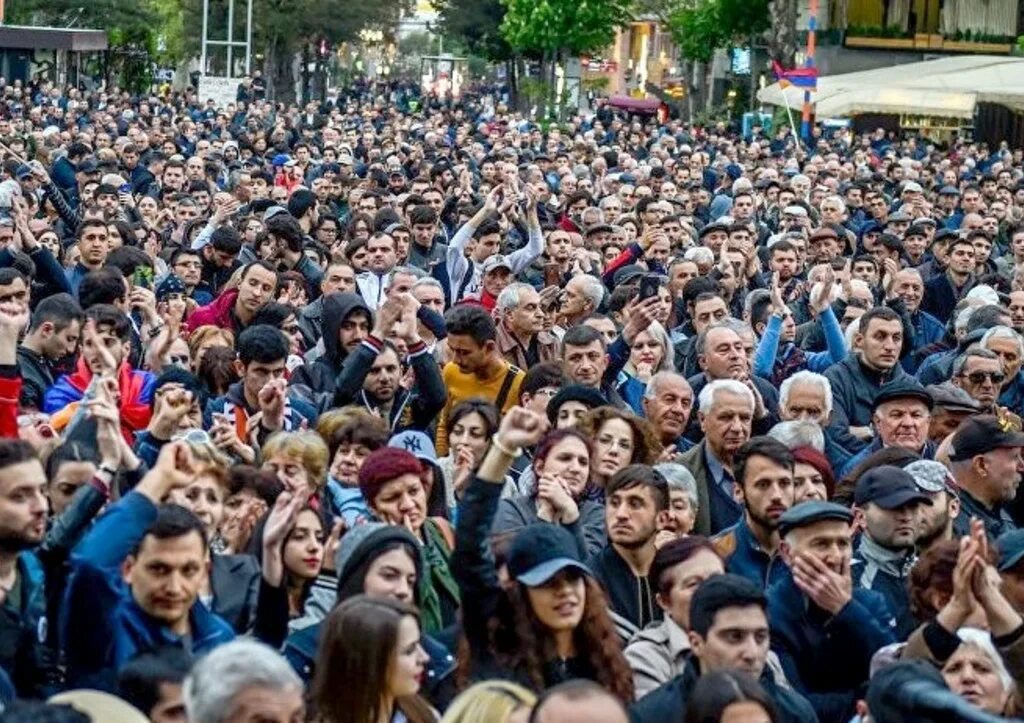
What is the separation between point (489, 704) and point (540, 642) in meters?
1.20

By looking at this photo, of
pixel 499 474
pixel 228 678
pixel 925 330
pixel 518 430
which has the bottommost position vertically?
pixel 925 330

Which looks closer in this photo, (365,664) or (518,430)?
(365,664)

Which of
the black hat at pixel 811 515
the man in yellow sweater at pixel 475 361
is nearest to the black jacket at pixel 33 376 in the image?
the man in yellow sweater at pixel 475 361

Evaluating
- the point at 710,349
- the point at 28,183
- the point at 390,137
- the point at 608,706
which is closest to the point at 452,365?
the point at 710,349

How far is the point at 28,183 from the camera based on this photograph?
20406 mm

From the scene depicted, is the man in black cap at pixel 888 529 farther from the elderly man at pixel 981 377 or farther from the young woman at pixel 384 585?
the elderly man at pixel 981 377

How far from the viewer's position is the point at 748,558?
871cm

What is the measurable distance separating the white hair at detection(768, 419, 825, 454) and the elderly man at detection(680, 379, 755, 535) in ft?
0.43

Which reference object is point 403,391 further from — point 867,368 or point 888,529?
point 888,529

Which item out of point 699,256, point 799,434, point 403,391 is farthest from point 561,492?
point 699,256

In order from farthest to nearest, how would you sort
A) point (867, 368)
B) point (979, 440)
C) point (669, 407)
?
point (867, 368) → point (669, 407) → point (979, 440)

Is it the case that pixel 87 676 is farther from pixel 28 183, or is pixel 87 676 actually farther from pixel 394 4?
pixel 394 4

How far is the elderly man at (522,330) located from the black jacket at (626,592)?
4412 millimetres

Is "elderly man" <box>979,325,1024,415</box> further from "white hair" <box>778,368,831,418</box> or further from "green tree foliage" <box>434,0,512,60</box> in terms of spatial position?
"green tree foliage" <box>434,0,512,60</box>
